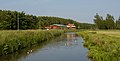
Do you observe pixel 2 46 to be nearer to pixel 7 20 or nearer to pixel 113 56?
pixel 113 56

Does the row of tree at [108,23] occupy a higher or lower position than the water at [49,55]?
higher

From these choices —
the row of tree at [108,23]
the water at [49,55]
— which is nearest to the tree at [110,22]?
the row of tree at [108,23]

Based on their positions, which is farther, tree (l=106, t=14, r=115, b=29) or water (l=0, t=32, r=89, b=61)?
tree (l=106, t=14, r=115, b=29)

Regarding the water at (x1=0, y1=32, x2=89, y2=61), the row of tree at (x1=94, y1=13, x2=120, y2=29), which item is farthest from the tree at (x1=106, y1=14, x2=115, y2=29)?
the water at (x1=0, y1=32, x2=89, y2=61)

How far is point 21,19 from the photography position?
299 feet

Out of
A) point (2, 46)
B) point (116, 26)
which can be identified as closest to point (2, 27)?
point (2, 46)

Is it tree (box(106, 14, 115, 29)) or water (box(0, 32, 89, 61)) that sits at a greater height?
tree (box(106, 14, 115, 29))

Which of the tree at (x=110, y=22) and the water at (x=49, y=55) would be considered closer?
the water at (x=49, y=55)

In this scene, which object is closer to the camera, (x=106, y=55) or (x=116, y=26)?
(x=106, y=55)

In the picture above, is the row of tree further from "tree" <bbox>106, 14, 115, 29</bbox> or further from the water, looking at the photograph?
the water

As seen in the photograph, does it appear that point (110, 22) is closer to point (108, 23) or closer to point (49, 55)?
point (108, 23)

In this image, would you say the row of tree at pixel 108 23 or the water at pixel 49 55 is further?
the row of tree at pixel 108 23

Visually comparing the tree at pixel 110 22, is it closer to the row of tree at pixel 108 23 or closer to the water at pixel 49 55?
the row of tree at pixel 108 23

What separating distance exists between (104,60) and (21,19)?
7634 cm
